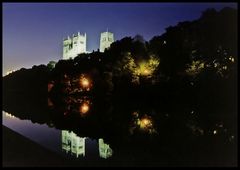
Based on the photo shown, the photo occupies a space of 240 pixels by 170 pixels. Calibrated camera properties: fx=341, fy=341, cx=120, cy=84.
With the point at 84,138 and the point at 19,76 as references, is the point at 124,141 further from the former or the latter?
the point at 19,76

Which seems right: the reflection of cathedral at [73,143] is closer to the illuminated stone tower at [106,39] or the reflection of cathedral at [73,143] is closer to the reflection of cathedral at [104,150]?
the reflection of cathedral at [104,150]

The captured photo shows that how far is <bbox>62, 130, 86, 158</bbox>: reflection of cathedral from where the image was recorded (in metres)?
14.6

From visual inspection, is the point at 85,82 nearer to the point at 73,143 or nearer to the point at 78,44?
the point at 73,143

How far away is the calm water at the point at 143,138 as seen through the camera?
12.7 m

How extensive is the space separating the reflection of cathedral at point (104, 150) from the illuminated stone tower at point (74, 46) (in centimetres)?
9359

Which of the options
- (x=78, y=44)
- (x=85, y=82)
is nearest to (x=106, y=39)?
(x=78, y=44)

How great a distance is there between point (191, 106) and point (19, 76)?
80.7m

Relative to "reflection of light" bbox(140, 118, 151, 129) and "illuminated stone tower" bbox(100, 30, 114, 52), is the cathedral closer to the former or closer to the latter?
"illuminated stone tower" bbox(100, 30, 114, 52)

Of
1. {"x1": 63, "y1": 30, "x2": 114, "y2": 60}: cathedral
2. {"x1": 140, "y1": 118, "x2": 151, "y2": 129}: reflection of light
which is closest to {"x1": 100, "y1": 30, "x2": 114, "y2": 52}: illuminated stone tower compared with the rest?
{"x1": 63, "y1": 30, "x2": 114, "y2": 60}: cathedral

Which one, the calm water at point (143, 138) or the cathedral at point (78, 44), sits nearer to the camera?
the calm water at point (143, 138)

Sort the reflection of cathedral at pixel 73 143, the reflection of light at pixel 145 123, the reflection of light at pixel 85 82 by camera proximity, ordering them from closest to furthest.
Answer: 1. the reflection of cathedral at pixel 73 143
2. the reflection of light at pixel 145 123
3. the reflection of light at pixel 85 82

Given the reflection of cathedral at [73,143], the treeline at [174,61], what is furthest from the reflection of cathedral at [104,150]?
the treeline at [174,61]

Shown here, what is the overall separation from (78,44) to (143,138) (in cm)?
9519

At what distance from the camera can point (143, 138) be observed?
653 inches
